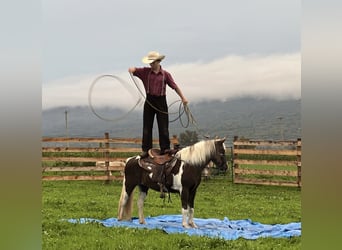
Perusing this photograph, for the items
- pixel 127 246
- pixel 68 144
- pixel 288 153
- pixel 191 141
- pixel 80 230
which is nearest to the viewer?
pixel 127 246

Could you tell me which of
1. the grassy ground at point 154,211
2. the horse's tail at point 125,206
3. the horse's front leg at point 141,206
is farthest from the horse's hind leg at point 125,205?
the grassy ground at point 154,211

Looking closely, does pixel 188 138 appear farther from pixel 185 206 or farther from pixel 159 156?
pixel 185 206

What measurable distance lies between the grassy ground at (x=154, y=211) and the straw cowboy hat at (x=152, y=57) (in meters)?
1.58

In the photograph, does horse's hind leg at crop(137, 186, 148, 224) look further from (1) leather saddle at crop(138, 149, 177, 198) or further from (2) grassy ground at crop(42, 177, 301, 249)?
(2) grassy ground at crop(42, 177, 301, 249)

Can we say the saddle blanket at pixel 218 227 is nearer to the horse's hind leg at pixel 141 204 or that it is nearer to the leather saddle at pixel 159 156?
the horse's hind leg at pixel 141 204

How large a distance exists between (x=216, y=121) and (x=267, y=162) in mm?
2339

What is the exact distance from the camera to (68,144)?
24.8ft

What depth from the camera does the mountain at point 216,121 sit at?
→ 4.47m

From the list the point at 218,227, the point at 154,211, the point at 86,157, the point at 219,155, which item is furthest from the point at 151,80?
the point at 86,157

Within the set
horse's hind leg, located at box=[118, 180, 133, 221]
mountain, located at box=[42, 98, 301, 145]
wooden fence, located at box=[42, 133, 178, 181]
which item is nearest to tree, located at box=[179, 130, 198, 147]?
mountain, located at box=[42, 98, 301, 145]
